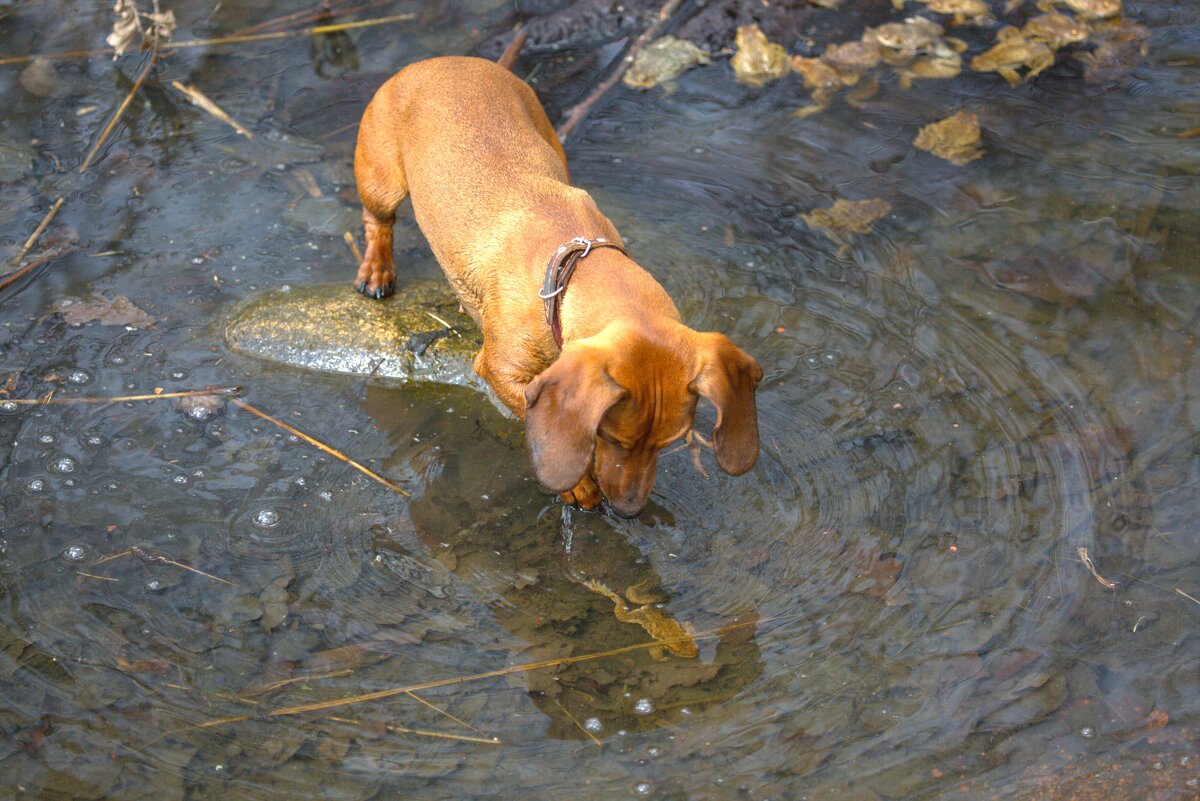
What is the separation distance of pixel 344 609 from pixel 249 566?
1.39 ft

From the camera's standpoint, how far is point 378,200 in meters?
5.14

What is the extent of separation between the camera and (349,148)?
6.48 m

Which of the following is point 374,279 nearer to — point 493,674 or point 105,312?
point 105,312

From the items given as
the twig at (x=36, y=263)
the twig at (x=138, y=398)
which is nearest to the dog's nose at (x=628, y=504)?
the twig at (x=138, y=398)

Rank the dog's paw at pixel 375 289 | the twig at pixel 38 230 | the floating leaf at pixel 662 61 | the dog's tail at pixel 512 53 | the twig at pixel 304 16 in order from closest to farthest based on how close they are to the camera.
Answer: the dog's paw at pixel 375 289
the twig at pixel 38 230
the dog's tail at pixel 512 53
the floating leaf at pixel 662 61
the twig at pixel 304 16

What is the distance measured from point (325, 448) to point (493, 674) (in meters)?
1.36

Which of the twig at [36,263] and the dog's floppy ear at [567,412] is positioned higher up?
the dog's floppy ear at [567,412]

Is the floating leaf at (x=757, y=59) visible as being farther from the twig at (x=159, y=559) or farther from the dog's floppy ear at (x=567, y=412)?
the twig at (x=159, y=559)

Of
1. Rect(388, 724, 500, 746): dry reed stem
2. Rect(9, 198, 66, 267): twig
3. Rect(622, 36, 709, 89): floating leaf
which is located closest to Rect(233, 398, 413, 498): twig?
Rect(388, 724, 500, 746): dry reed stem

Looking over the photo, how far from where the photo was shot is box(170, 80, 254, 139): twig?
6621 millimetres

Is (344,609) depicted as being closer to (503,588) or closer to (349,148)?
(503,588)

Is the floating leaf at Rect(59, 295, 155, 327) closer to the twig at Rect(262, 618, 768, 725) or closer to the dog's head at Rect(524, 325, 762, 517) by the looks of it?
the twig at Rect(262, 618, 768, 725)

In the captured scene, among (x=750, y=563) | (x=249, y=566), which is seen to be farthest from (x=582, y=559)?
(x=249, y=566)

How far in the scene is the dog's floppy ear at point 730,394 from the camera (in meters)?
3.37
